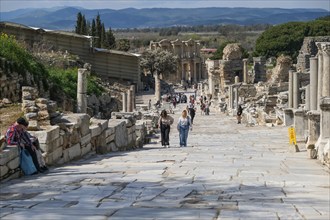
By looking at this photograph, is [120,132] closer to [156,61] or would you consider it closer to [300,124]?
[300,124]

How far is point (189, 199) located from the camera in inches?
331

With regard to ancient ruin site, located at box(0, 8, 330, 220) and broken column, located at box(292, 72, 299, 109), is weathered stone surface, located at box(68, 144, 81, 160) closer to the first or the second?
ancient ruin site, located at box(0, 8, 330, 220)

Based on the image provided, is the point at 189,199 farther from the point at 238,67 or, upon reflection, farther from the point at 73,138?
the point at 238,67

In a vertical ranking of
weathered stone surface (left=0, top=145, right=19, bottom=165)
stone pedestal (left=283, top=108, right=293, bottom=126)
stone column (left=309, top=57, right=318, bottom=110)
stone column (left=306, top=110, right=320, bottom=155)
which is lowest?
stone pedestal (left=283, top=108, right=293, bottom=126)

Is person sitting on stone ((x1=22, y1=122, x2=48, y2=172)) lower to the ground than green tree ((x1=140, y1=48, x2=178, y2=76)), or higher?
higher

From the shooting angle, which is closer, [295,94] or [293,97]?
[295,94]

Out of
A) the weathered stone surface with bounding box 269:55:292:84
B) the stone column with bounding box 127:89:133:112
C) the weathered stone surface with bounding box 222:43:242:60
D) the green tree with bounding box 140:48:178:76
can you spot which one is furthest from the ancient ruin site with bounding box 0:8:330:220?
the green tree with bounding box 140:48:178:76

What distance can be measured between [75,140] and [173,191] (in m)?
5.90

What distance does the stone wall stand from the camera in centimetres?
1128

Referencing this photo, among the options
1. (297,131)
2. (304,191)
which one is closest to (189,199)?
(304,191)

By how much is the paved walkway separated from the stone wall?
326 millimetres

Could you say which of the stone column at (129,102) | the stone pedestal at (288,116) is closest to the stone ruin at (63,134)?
the stone pedestal at (288,116)

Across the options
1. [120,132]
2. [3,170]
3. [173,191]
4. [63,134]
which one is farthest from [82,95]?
[173,191]

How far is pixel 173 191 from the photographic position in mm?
9117
